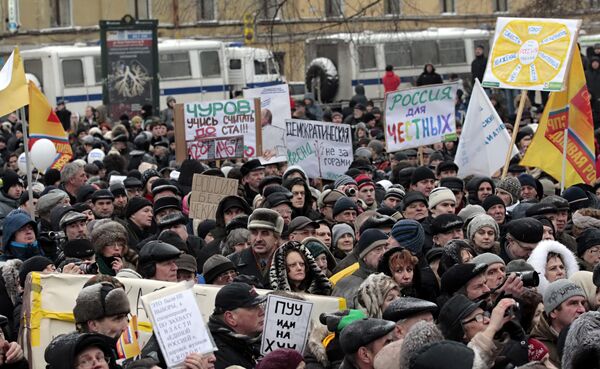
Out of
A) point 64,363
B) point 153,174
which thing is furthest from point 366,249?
point 153,174

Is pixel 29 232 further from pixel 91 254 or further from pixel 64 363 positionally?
pixel 64 363

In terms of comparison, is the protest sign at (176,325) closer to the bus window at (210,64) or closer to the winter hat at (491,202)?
the winter hat at (491,202)

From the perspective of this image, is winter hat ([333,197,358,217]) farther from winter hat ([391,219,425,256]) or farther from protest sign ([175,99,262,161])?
protest sign ([175,99,262,161])

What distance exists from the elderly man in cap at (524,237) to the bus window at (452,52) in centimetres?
3439

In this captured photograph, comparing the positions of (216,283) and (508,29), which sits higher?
(508,29)

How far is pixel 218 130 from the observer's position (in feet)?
59.0

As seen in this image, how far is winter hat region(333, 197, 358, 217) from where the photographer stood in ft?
39.8

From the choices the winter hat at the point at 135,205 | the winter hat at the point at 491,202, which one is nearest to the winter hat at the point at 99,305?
the winter hat at the point at 135,205

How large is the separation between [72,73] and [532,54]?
2641 cm

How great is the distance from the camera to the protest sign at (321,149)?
16891 mm

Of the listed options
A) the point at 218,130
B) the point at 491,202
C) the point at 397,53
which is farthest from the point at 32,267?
the point at 397,53

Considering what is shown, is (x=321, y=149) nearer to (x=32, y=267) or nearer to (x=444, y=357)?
(x=32, y=267)

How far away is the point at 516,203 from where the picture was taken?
13.8m

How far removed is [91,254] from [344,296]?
2.16 meters
